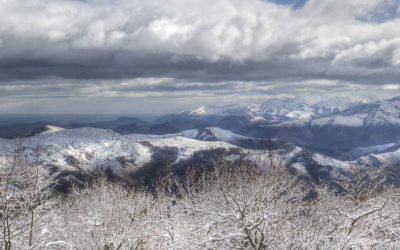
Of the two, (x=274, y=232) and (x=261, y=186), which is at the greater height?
(x=261, y=186)

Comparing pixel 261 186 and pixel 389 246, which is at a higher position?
pixel 261 186

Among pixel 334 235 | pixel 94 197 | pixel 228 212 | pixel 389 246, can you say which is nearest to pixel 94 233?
pixel 94 197

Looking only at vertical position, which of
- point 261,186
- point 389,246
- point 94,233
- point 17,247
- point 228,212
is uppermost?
point 261,186

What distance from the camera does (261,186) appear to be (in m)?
20.9

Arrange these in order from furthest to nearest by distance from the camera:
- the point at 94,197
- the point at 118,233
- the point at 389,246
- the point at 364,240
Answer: the point at 94,197
the point at 118,233
the point at 389,246
the point at 364,240

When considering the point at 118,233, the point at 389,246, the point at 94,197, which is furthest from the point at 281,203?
the point at 94,197

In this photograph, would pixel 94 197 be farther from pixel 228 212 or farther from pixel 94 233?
pixel 228 212

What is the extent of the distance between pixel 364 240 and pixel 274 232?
6129 millimetres

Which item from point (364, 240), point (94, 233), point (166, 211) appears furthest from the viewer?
point (166, 211)

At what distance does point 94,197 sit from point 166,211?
1536 cm

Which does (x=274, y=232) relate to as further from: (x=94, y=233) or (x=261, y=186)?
(x=94, y=233)

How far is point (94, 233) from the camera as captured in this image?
31.4m

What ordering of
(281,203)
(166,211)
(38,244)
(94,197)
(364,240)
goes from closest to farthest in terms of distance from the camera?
(364,240)
(38,244)
(281,203)
(166,211)
(94,197)

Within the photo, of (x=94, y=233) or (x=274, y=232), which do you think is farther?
(x=94, y=233)
